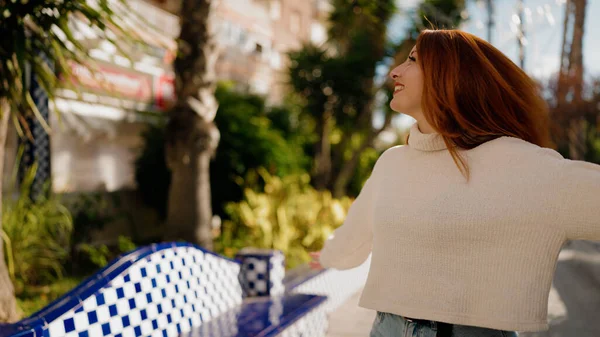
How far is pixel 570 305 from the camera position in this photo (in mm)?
4520

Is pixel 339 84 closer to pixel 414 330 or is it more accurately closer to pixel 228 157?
pixel 228 157

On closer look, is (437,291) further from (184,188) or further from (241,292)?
(184,188)

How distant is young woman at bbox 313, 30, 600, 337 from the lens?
161cm

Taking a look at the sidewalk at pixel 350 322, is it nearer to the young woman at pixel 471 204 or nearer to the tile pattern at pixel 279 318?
the tile pattern at pixel 279 318

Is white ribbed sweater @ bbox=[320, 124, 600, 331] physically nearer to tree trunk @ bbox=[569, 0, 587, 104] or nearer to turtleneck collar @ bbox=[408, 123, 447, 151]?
turtleneck collar @ bbox=[408, 123, 447, 151]

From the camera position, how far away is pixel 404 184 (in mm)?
1866

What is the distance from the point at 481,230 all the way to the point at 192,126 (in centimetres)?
476

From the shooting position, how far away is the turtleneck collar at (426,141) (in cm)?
183

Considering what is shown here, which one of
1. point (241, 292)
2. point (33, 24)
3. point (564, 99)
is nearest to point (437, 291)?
point (241, 292)

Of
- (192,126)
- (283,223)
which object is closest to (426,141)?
(192,126)

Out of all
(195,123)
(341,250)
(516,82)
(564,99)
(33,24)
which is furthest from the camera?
(564,99)

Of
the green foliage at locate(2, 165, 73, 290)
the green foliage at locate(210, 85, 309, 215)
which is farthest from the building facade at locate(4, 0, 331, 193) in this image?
the green foliage at locate(2, 165, 73, 290)

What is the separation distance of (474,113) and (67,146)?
12053 mm

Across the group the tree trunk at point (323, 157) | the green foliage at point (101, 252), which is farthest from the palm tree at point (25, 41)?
the tree trunk at point (323, 157)
